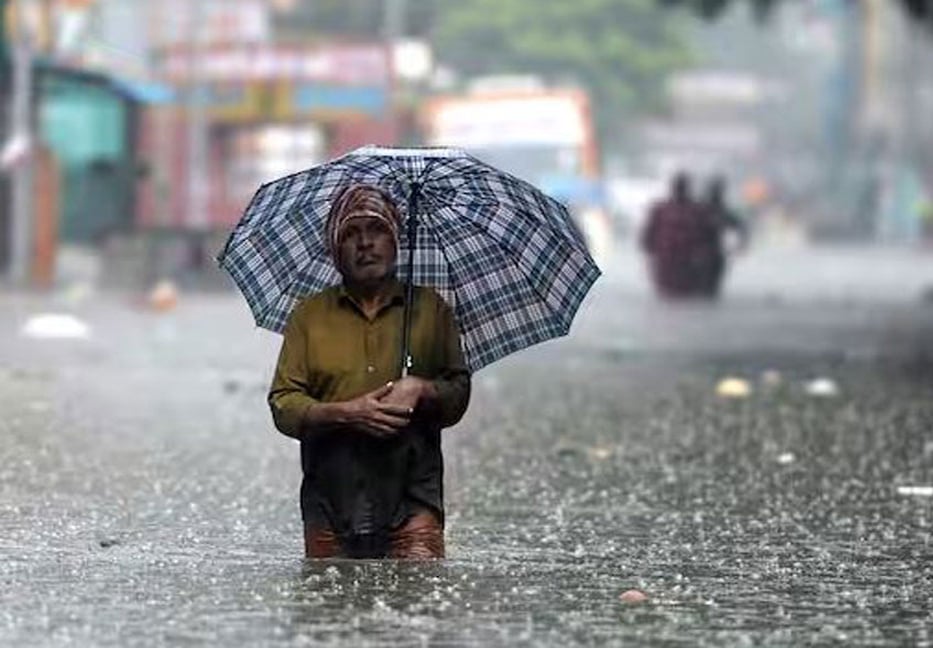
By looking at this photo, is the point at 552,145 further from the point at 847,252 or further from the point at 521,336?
the point at 521,336

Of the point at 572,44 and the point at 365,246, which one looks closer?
the point at 365,246

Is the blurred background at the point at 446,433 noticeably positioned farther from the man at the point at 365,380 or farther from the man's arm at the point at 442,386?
the man's arm at the point at 442,386

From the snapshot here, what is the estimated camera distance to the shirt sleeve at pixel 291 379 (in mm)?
8977

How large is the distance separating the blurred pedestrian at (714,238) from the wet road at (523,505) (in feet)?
34.9

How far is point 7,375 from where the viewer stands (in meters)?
20.6

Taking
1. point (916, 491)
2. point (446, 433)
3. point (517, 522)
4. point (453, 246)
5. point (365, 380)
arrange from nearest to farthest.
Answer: point (365, 380) < point (453, 246) < point (517, 522) < point (916, 491) < point (446, 433)

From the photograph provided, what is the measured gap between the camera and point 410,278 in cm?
909

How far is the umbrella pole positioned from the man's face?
5.6 inches

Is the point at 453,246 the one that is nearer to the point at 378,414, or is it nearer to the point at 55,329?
the point at 378,414

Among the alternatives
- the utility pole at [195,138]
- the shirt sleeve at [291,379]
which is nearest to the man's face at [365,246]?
the shirt sleeve at [291,379]

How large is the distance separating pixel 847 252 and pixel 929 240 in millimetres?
11479

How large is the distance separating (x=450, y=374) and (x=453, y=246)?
0.65m

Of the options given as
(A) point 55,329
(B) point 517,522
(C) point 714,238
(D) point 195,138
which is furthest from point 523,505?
(D) point 195,138

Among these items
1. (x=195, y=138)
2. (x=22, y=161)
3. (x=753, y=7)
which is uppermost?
(x=753, y=7)
